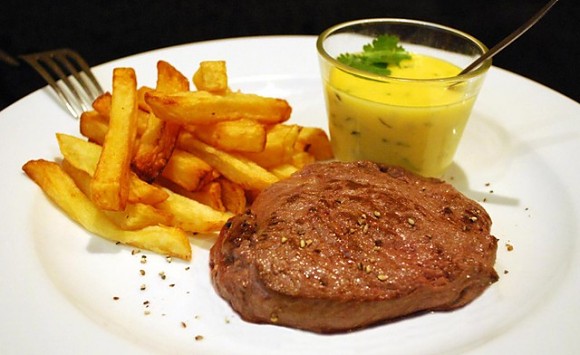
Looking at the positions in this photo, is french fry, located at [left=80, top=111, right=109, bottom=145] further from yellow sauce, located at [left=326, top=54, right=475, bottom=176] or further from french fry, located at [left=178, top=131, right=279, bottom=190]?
yellow sauce, located at [left=326, top=54, right=475, bottom=176]

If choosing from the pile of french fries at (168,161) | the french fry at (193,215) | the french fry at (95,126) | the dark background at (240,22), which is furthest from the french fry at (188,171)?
the dark background at (240,22)

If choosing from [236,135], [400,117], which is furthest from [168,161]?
Result: [400,117]

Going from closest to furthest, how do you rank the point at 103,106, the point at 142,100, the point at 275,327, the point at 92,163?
the point at 275,327
the point at 92,163
the point at 103,106
the point at 142,100

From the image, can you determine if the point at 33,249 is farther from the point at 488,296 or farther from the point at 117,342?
the point at 488,296

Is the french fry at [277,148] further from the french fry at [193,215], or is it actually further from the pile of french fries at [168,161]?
the french fry at [193,215]

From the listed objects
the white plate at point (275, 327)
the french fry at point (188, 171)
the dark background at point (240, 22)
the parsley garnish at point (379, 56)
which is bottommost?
the dark background at point (240, 22)

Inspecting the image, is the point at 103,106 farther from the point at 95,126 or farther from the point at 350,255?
the point at 350,255

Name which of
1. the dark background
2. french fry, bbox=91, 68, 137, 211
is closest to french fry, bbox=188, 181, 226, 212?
french fry, bbox=91, 68, 137, 211

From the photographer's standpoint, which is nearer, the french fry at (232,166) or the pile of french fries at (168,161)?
the pile of french fries at (168,161)
